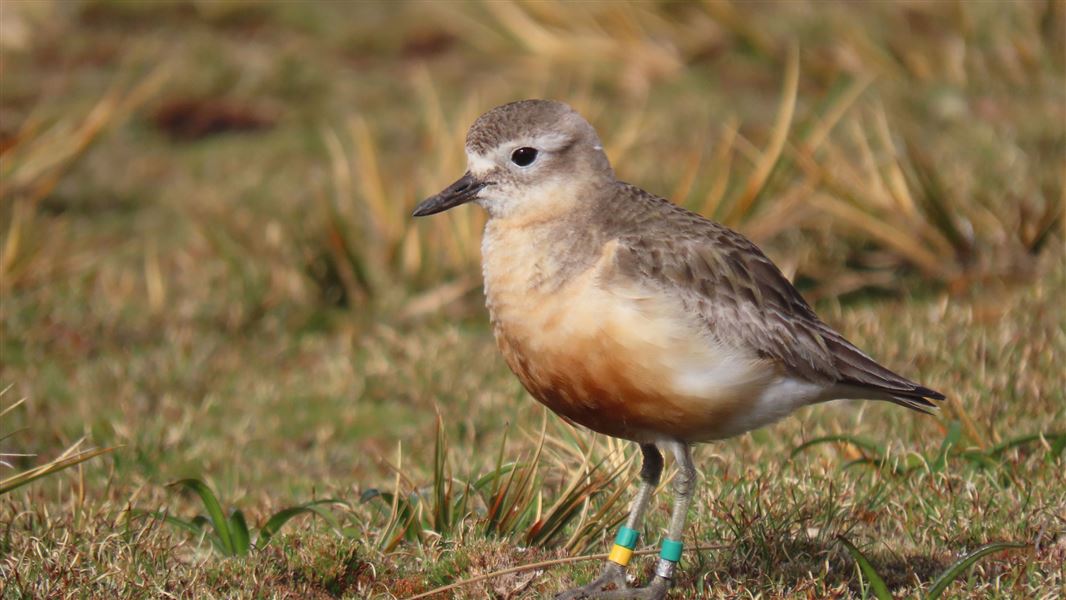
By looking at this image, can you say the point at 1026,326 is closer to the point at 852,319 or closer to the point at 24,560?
the point at 852,319

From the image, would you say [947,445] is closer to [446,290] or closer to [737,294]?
[737,294]

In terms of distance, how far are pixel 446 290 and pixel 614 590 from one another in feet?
12.9

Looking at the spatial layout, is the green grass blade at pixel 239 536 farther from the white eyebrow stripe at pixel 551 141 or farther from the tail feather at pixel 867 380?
the tail feather at pixel 867 380

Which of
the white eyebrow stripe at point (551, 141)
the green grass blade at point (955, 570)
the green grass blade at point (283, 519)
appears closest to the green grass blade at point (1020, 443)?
the green grass blade at point (955, 570)

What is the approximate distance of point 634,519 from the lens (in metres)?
4.34

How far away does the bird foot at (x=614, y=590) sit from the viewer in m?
4.12

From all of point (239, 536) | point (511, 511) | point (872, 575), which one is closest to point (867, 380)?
point (872, 575)

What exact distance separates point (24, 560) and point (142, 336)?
350 centimetres

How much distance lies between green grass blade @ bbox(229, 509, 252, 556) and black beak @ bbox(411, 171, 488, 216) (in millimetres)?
1097

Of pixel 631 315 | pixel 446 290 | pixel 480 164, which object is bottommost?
pixel 446 290

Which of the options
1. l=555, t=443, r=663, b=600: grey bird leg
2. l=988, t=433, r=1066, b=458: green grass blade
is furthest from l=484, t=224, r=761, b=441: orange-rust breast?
l=988, t=433, r=1066, b=458: green grass blade

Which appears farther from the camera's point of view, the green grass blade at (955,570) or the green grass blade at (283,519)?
the green grass blade at (283,519)

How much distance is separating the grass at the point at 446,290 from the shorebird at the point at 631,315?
0.36m

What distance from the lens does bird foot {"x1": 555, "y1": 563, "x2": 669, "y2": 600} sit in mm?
4117
